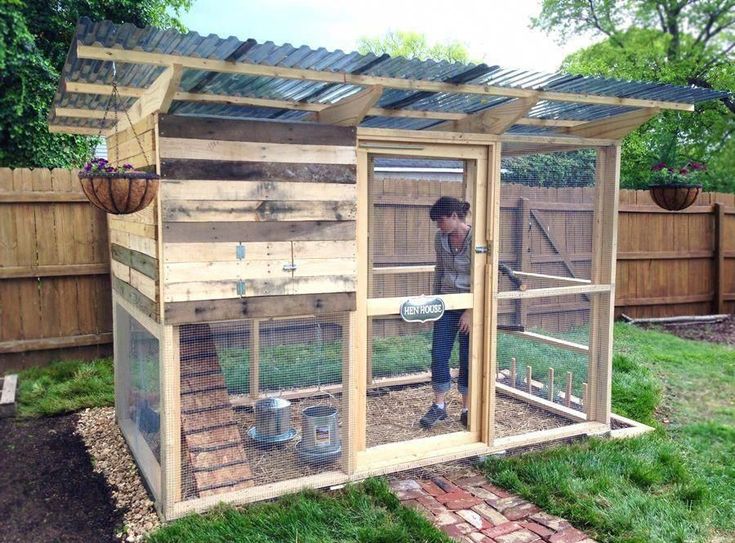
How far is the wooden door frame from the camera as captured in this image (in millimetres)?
3740

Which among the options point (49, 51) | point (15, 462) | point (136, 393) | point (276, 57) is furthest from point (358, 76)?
point (49, 51)

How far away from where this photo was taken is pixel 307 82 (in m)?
3.48

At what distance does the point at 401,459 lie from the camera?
13.0 feet

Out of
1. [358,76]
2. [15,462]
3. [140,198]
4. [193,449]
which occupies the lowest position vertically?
[15,462]

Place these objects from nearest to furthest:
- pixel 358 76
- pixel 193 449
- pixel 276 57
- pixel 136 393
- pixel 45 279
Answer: pixel 276 57, pixel 358 76, pixel 193 449, pixel 136 393, pixel 45 279

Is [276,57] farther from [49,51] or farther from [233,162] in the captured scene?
[49,51]

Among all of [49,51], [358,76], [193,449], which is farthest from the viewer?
[49,51]

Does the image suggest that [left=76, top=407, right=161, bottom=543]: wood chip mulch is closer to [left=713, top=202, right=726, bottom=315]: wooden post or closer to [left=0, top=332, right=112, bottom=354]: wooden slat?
[left=0, top=332, right=112, bottom=354]: wooden slat

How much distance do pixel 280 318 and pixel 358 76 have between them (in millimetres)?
1387

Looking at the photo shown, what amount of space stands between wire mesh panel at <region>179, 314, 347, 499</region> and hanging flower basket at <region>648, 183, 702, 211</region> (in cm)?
267

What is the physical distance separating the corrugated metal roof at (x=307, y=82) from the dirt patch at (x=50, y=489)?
7.37 feet

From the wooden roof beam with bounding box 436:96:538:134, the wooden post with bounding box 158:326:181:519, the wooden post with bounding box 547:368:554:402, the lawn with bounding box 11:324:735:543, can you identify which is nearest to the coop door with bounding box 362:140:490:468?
the wooden roof beam with bounding box 436:96:538:134

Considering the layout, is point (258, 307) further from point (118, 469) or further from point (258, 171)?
point (118, 469)

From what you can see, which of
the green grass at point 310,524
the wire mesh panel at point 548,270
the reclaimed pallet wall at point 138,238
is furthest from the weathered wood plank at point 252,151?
the green grass at point 310,524
